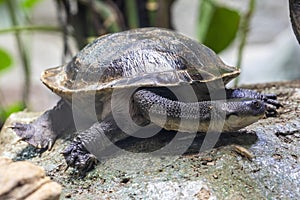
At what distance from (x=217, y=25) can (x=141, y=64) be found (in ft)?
4.24

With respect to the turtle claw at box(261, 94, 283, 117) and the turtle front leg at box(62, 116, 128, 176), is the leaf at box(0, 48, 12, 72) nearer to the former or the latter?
the turtle front leg at box(62, 116, 128, 176)

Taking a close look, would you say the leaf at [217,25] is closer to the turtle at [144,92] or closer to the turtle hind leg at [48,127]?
the turtle at [144,92]

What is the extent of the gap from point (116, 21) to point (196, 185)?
1788mm

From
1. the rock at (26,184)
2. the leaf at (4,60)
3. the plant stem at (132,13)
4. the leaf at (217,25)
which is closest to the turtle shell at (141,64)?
the rock at (26,184)

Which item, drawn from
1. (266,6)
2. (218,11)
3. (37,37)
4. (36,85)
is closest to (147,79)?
(218,11)

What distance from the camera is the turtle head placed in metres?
1.44

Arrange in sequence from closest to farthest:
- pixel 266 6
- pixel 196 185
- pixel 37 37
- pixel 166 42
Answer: pixel 196 185 → pixel 166 42 → pixel 266 6 → pixel 37 37

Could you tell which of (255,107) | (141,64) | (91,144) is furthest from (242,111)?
(91,144)

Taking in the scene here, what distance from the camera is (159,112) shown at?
1.45 meters

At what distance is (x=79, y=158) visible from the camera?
148cm

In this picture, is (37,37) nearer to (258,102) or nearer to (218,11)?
(218,11)

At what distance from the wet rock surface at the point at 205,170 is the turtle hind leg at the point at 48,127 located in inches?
4.0

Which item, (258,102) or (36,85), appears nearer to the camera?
(258,102)

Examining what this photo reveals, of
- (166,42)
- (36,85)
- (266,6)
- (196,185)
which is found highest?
(166,42)
